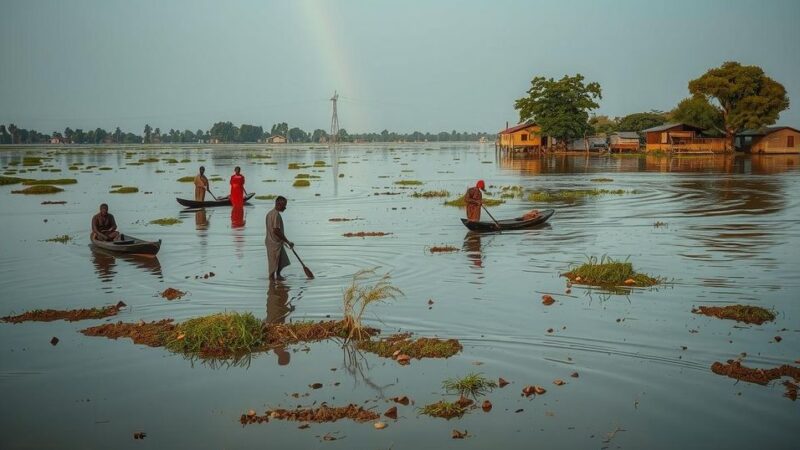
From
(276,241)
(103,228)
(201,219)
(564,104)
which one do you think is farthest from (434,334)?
(564,104)

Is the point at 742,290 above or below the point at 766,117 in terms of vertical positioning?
below

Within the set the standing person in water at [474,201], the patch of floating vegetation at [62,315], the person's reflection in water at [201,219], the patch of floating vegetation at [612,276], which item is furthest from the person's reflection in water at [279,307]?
the person's reflection in water at [201,219]

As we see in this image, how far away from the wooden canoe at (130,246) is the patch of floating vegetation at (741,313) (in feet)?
42.0

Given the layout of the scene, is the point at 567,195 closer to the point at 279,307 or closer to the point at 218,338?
the point at 279,307

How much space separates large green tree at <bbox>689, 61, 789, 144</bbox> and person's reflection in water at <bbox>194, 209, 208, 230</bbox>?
6584 cm

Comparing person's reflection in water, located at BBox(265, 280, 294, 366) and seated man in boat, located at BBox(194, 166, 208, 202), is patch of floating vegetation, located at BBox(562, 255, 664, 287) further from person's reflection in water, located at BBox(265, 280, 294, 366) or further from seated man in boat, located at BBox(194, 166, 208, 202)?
seated man in boat, located at BBox(194, 166, 208, 202)

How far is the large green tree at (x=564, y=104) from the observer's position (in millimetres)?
83000

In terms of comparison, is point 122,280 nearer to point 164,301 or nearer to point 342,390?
point 164,301

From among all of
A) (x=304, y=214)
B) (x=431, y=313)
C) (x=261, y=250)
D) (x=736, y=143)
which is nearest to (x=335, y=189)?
(x=304, y=214)

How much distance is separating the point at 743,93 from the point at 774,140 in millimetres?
9791

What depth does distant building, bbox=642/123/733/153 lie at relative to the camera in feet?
272

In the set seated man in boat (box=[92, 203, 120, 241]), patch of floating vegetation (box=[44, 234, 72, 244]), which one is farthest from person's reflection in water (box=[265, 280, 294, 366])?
patch of floating vegetation (box=[44, 234, 72, 244])

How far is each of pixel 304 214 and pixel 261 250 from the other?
971cm

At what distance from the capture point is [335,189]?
41688 mm
